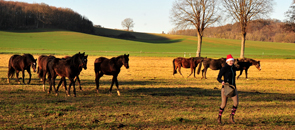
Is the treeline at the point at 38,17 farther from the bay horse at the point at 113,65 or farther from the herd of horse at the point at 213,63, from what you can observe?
the bay horse at the point at 113,65

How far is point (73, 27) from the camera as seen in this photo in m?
116

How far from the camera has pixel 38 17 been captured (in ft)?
355

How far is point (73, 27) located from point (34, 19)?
15.9 metres

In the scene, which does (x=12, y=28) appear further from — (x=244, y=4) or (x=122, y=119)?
(x=122, y=119)

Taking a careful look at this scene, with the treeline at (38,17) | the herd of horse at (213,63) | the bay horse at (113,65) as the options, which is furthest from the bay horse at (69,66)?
the treeline at (38,17)

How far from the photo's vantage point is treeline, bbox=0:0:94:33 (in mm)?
100812

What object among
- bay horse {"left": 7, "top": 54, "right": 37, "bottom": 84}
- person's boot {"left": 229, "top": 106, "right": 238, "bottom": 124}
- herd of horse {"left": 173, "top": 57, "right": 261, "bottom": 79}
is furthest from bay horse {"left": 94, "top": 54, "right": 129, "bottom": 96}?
herd of horse {"left": 173, "top": 57, "right": 261, "bottom": 79}

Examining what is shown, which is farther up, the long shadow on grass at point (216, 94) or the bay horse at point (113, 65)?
the bay horse at point (113, 65)

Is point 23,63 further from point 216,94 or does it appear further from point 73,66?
point 216,94

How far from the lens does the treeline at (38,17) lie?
100812mm

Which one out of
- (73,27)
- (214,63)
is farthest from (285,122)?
(73,27)

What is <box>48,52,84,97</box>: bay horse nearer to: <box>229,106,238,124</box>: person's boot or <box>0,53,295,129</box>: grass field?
<box>0,53,295,129</box>: grass field

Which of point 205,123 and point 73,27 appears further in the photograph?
point 73,27

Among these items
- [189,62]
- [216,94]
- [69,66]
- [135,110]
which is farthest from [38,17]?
[135,110]
